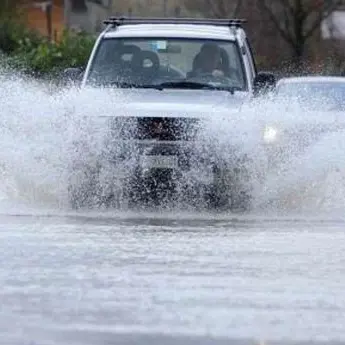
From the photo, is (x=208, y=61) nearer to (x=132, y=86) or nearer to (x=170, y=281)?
(x=132, y=86)

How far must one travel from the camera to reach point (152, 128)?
14.8m

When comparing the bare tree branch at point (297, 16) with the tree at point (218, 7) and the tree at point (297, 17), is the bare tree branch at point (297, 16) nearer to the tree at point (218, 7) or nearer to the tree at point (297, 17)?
the tree at point (297, 17)

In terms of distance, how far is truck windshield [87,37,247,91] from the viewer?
16078 mm

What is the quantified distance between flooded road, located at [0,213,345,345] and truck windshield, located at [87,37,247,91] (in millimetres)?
2503

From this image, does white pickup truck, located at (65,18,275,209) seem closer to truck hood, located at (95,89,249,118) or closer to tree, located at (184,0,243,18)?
truck hood, located at (95,89,249,118)

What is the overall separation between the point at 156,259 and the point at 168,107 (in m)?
4.19

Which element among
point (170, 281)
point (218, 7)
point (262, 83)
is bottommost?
point (218, 7)

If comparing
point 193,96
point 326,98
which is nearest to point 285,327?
point 193,96

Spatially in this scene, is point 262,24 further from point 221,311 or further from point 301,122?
point 221,311

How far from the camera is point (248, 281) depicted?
9.93 metres

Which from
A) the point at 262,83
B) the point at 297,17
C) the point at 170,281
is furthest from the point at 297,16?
the point at 170,281

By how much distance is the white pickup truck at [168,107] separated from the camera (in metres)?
14.7

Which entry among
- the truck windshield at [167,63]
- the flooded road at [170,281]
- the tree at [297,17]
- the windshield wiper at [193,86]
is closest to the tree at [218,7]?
the tree at [297,17]

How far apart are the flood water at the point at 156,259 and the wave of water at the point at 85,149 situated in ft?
0.06
